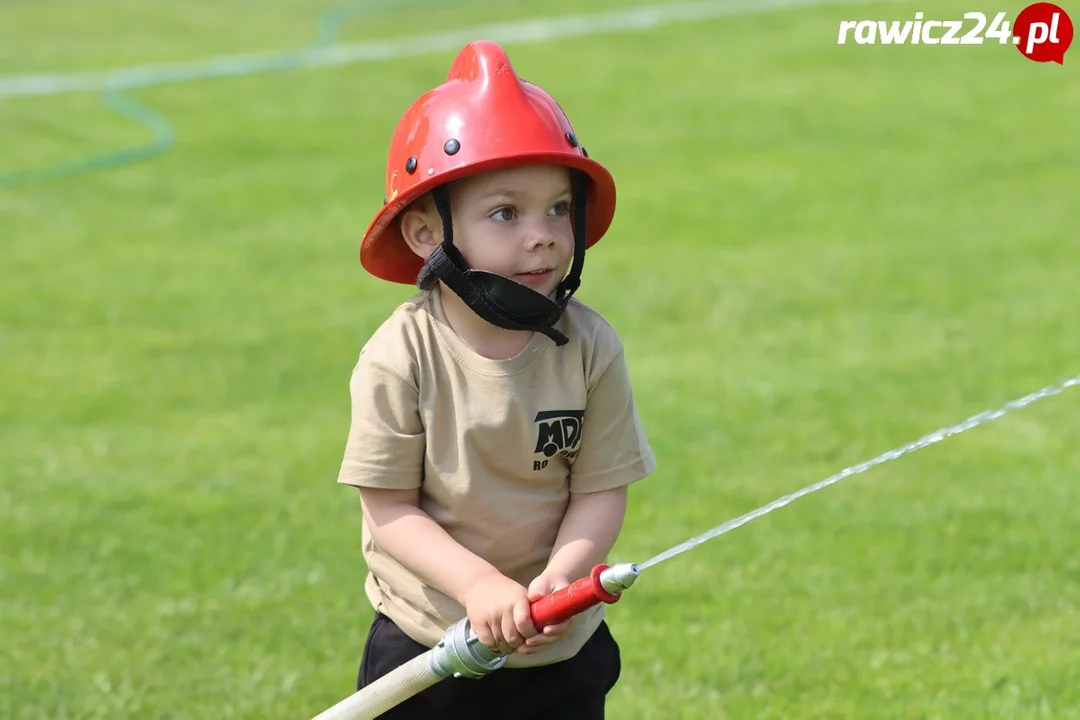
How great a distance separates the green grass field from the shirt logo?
1328 millimetres

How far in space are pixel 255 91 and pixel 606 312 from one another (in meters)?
6.25

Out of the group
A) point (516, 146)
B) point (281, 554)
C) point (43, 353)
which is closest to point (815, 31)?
point (43, 353)

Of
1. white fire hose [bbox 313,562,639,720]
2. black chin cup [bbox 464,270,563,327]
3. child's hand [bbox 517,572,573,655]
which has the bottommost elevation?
white fire hose [bbox 313,562,639,720]

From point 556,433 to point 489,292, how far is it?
31 centimetres

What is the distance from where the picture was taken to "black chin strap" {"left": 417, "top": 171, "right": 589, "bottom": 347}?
284cm

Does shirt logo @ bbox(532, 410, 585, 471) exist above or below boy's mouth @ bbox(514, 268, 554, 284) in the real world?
below

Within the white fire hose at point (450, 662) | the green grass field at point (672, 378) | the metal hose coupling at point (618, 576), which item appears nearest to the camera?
the metal hose coupling at point (618, 576)

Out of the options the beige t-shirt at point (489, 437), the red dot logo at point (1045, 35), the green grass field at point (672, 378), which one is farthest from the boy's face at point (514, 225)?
the red dot logo at point (1045, 35)

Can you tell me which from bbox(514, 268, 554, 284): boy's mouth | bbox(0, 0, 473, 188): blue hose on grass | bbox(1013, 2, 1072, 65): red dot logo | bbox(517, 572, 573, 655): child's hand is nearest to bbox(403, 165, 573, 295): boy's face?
bbox(514, 268, 554, 284): boy's mouth

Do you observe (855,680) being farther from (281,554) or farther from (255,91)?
(255,91)

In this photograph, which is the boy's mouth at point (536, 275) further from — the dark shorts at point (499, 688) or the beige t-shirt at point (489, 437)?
the dark shorts at point (499, 688)

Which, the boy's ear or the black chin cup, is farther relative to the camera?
the boy's ear

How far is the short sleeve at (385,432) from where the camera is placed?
2.89m

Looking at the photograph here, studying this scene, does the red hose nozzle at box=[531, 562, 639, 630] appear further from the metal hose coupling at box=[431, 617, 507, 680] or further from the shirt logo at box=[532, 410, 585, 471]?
the shirt logo at box=[532, 410, 585, 471]
